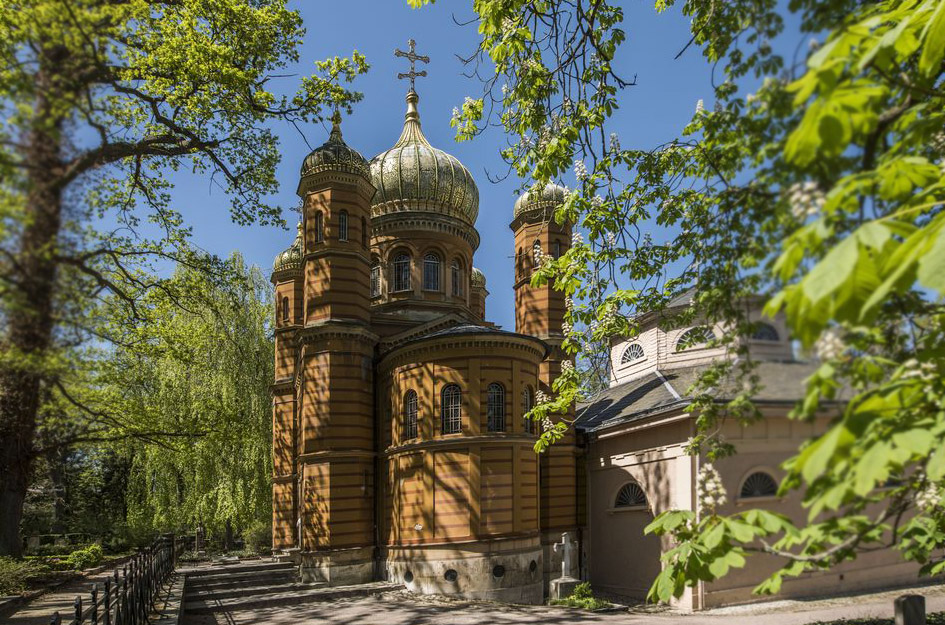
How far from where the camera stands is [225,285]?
11367 mm

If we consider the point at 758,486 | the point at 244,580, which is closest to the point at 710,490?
the point at 758,486

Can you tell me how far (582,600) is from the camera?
19.3 m

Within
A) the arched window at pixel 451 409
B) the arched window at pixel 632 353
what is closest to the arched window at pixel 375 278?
the arched window at pixel 451 409

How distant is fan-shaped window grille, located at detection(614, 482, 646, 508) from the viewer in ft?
73.1

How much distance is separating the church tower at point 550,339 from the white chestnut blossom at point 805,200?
73.5 ft

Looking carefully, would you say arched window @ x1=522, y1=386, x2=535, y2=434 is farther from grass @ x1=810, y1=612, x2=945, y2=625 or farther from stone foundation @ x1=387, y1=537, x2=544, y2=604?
grass @ x1=810, y1=612, x2=945, y2=625

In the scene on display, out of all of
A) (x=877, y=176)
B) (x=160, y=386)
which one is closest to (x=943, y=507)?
(x=877, y=176)

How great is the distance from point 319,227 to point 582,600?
52.7 ft

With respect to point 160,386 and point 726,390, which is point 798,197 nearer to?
point 726,390

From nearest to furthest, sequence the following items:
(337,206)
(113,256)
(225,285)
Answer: (113,256)
(225,285)
(337,206)

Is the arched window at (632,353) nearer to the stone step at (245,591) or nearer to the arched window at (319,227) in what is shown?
the arched window at (319,227)

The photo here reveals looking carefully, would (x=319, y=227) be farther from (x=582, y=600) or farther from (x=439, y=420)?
(x=582, y=600)

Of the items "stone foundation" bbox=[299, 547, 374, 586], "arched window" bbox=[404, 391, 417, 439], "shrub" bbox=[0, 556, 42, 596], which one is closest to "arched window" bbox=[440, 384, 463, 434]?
"arched window" bbox=[404, 391, 417, 439]

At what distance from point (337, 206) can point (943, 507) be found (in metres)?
22.8
